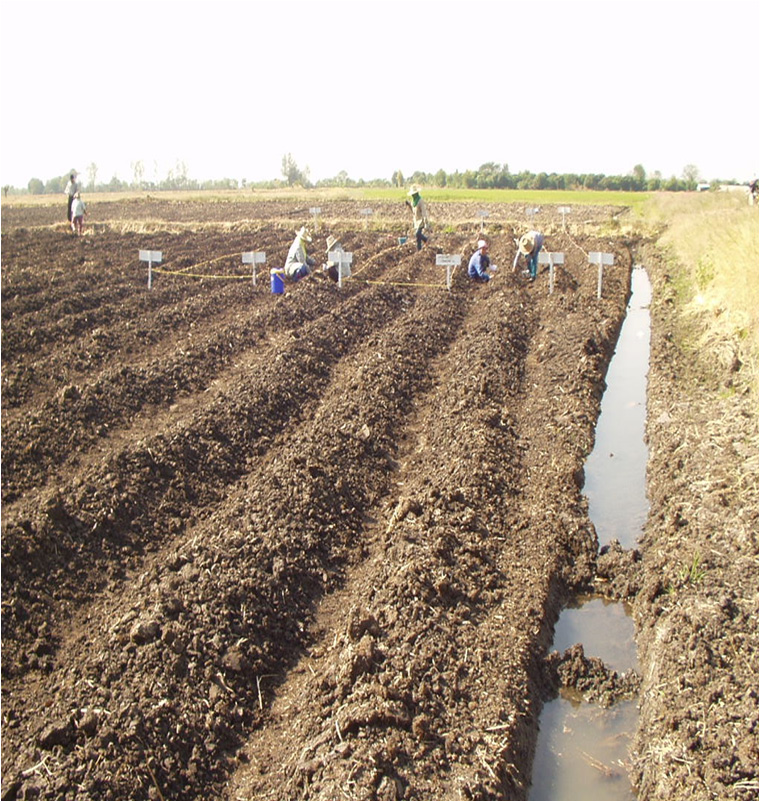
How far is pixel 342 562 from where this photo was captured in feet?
20.8

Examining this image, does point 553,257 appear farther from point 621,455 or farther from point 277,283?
point 621,455

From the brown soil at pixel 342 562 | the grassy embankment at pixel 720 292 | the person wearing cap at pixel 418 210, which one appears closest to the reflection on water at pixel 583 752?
the brown soil at pixel 342 562

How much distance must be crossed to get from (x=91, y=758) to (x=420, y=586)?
2.36m

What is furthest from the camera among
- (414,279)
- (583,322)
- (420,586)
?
(414,279)

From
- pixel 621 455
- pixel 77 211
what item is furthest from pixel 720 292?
pixel 77 211

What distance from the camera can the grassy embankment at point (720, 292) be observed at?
418 inches

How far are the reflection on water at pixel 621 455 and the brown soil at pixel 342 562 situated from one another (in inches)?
9.8

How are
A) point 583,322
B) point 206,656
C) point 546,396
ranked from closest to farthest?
point 206,656, point 546,396, point 583,322

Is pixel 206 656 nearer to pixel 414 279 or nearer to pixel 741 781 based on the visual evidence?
pixel 741 781

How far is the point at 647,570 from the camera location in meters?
6.21

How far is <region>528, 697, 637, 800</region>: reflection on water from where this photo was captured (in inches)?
175

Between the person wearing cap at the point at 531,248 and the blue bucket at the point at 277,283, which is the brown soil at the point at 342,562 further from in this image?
the person wearing cap at the point at 531,248

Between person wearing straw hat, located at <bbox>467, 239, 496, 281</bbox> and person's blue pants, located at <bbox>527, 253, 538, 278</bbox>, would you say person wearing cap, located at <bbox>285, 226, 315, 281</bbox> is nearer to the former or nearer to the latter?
person wearing straw hat, located at <bbox>467, 239, 496, 281</bbox>


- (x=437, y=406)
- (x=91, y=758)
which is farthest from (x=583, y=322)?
(x=91, y=758)
